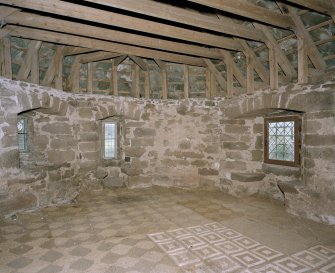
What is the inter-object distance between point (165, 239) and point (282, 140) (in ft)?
10.8

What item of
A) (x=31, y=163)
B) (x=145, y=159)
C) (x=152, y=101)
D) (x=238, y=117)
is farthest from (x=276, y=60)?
(x=31, y=163)

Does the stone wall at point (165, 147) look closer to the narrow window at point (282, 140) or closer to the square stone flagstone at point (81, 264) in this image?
the narrow window at point (282, 140)

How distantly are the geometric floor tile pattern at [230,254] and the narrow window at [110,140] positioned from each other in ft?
9.83

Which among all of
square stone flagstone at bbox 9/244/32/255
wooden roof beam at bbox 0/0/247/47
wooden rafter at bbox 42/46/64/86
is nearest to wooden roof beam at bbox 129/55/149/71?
wooden rafter at bbox 42/46/64/86

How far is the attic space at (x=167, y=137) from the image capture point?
2.96m

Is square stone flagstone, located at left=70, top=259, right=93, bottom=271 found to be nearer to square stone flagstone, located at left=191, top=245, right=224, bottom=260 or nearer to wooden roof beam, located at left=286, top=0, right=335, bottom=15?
square stone flagstone, located at left=191, top=245, right=224, bottom=260

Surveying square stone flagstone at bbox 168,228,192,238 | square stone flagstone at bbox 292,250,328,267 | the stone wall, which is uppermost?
the stone wall

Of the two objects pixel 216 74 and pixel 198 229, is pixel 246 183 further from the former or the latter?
pixel 216 74

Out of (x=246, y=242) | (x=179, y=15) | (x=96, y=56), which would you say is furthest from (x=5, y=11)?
(x=246, y=242)

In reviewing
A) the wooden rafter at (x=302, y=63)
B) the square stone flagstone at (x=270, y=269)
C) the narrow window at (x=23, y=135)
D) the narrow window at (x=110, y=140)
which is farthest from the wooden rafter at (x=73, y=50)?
the square stone flagstone at (x=270, y=269)

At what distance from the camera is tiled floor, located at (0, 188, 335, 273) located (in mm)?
2518

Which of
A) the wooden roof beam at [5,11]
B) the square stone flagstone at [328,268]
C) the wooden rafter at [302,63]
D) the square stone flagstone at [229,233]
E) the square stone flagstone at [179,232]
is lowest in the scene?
the square stone flagstone at [328,268]

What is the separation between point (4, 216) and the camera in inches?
150

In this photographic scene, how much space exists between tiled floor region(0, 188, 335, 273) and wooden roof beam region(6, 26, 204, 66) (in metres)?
2.98
